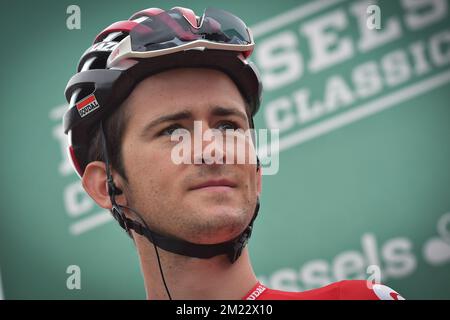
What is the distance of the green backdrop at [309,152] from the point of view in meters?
6.98

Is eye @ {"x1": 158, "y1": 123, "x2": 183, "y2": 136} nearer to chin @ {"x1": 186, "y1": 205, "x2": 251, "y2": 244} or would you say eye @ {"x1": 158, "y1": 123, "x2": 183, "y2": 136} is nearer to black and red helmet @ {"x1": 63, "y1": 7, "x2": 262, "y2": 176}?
black and red helmet @ {"x1": 63, "y1": 7, "x2": 262, "y2": 176}

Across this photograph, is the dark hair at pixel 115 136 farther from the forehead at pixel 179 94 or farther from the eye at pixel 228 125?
the eye at pixel 228 125

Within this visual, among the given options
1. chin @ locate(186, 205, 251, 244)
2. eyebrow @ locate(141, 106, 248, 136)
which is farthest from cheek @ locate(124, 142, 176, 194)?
chin @ locate(186, 205, 251, 244)

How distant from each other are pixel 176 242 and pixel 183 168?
39 cm

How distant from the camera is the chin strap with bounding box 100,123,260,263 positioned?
11.2 feet

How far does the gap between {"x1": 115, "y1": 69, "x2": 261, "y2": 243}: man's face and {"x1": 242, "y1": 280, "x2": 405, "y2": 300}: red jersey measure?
1.37 ft

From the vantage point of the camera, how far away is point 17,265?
7.21 metres

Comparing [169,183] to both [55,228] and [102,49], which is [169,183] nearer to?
[102,49]

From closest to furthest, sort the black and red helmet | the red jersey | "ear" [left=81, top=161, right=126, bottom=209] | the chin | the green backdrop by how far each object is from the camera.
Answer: the chin
the red jersey
the black and red helmet
"ear" [left=81, top=161, right=126, bottom=209]
the green backdrop

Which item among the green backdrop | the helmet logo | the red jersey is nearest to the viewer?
the red jersey

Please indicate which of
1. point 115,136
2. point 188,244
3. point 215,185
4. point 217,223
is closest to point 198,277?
point 188,244

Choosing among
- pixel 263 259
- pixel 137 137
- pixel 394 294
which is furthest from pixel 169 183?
pixel 263 259

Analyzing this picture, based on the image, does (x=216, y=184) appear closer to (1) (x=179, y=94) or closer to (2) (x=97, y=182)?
(1) (x=179, y=94)

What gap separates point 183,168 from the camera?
11.0 feet
